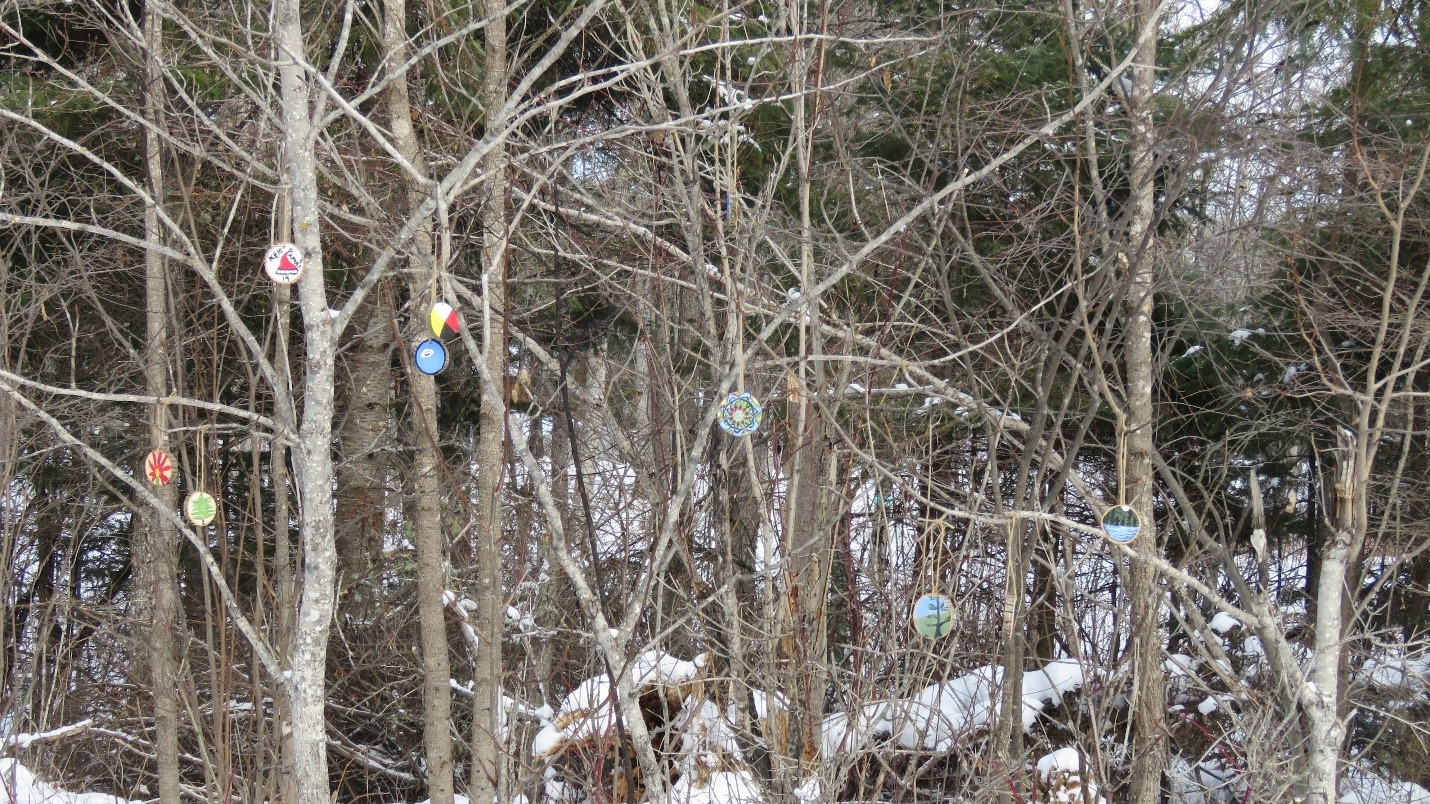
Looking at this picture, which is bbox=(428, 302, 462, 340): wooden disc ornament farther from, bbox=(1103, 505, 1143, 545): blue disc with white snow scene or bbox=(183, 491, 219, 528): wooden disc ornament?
bbox=(1103, 505, 1143, 545): blue disc with white snow scene

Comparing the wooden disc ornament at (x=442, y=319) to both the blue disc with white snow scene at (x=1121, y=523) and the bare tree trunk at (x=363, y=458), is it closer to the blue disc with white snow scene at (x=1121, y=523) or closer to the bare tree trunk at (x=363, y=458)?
the blue disc with white snow scene at (x=1121, y=523)

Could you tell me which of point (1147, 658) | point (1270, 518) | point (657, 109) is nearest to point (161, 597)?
point (657, 109)

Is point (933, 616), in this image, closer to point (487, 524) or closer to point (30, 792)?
point (487, 524)

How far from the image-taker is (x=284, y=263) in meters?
2.99

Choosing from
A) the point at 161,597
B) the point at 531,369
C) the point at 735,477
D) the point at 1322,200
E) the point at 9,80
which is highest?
the point at 9,80

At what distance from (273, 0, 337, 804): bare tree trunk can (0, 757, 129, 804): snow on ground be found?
3915 mm

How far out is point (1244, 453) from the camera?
7.98 m

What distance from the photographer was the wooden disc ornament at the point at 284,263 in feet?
9.71

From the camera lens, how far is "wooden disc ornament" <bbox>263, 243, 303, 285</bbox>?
2.96 meters

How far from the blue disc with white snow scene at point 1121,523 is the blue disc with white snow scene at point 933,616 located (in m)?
0.71

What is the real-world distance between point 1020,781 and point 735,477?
1.83 metres

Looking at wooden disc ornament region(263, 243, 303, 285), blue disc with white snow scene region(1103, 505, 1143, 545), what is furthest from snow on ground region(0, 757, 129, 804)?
blue disc with white snow scene region(1103, 505, 1143, 545)

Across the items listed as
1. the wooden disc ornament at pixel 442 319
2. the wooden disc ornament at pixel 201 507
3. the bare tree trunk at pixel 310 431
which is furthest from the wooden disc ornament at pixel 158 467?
the wooden disc ornament at pixel 442 319

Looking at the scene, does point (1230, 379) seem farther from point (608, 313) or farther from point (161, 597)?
point (161, 597)
